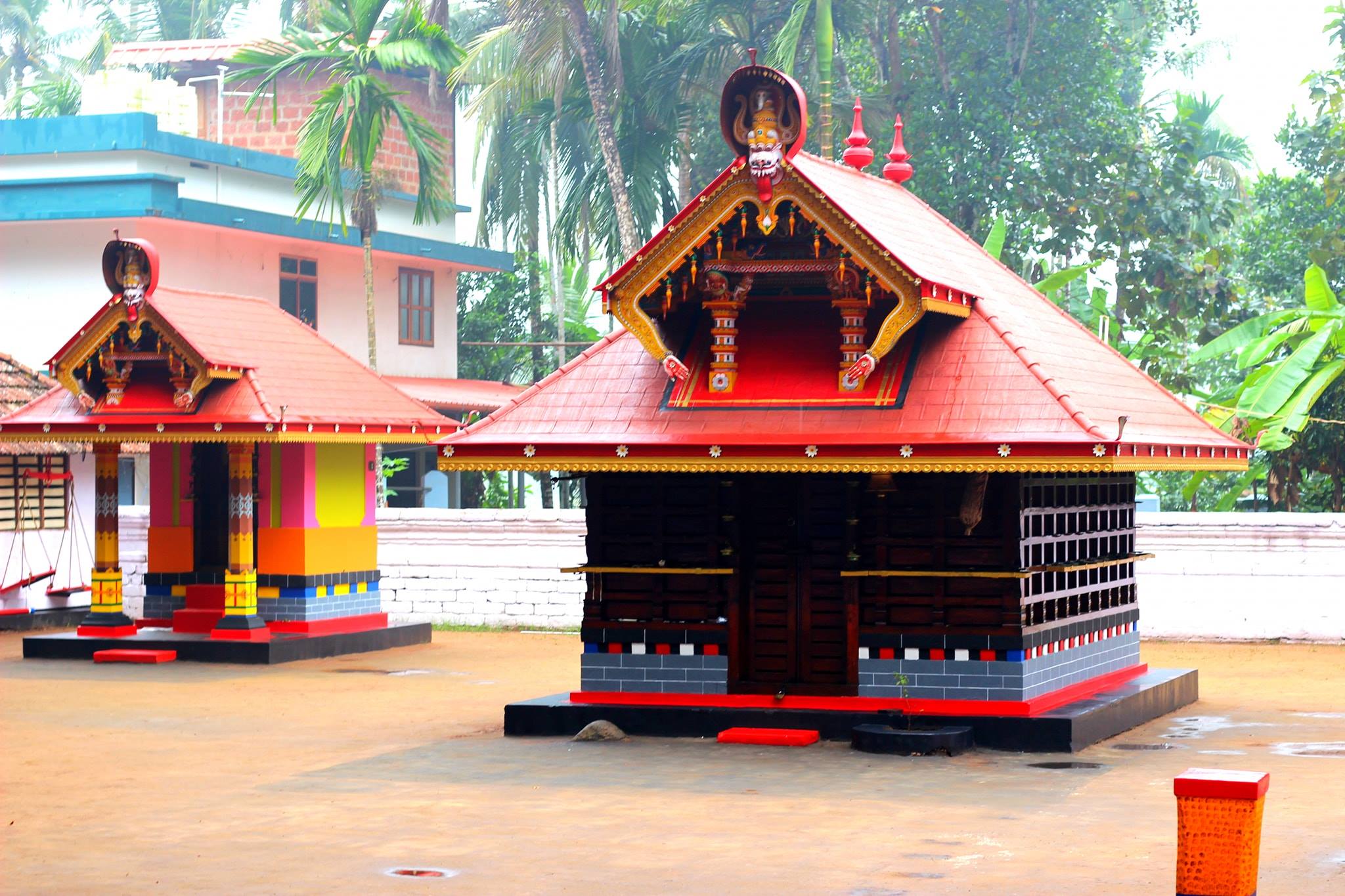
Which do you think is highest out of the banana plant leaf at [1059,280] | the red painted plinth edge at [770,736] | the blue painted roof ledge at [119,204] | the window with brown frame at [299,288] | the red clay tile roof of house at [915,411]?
the blue painted roof ledge at [119,204]

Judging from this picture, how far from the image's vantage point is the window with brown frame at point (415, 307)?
3738 cm

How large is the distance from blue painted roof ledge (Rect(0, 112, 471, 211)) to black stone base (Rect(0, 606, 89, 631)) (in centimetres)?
868

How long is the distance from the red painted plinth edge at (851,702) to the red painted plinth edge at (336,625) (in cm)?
776

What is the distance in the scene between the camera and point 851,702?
1456cm

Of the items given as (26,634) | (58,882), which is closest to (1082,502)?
(58,882)

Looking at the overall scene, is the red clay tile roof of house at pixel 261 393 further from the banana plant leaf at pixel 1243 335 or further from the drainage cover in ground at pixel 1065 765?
the drainage cover in ground at pixel 1065 765

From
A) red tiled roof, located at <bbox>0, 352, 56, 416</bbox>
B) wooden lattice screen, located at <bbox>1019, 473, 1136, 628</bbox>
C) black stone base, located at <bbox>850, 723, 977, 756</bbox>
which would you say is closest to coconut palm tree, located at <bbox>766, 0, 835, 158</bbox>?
red tiled roof, located at <bbox>0, 352, 56, 416</bbox>

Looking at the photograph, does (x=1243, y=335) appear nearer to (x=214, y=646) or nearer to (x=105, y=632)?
(x=214, y=646)

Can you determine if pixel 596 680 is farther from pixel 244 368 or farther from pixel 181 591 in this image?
pixel 181 591

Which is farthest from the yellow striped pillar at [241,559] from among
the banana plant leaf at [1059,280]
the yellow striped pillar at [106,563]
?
the banana plant leaf at [1059,280]

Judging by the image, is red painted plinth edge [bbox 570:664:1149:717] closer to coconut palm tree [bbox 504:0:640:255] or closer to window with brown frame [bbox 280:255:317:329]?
coconut palm tree [bbox 504:0:640:255]

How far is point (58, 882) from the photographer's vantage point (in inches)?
375

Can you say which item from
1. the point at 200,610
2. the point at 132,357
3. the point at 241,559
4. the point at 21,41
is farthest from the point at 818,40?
the point at 21,41

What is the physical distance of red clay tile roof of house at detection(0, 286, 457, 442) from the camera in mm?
20703
